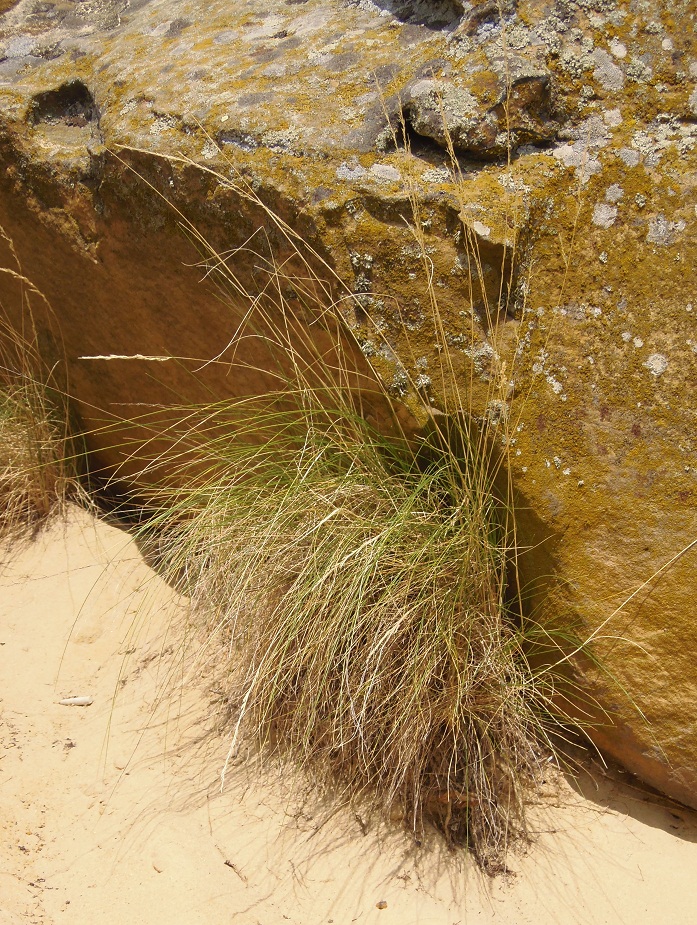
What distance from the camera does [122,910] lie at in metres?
2.12

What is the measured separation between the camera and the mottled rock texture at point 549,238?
2184 millimetres

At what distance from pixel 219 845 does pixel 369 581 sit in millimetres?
740

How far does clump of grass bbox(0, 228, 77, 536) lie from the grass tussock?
977 millimetres

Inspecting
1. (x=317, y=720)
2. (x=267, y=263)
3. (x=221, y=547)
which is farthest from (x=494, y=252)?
(x=317, y=720)

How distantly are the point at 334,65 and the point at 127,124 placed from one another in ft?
2.04

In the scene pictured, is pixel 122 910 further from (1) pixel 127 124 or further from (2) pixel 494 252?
(1) pixel 127 124

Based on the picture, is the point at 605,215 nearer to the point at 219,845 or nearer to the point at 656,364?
the point at 656,364

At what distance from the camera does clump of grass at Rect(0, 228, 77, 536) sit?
10.9 ft

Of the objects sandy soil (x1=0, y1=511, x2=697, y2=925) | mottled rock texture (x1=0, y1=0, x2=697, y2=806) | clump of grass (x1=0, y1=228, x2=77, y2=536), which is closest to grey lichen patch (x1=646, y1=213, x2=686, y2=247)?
mottled rock texture (x1=0, y1=0, x2=697, y2=806)

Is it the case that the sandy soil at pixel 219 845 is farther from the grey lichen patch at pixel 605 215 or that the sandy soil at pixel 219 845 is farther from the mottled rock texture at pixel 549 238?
the grey lichen patch at pixel 605 215

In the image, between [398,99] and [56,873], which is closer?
[56,873]

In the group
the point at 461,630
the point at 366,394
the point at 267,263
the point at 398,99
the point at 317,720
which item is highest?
the point at 398,99

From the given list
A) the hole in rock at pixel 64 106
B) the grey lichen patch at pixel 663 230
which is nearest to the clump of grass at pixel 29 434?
the hole in rock at pixel 64 106

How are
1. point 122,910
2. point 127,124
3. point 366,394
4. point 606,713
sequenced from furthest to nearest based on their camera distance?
point 127,124 → point 366,394 → point 606,713 → point 122,910
